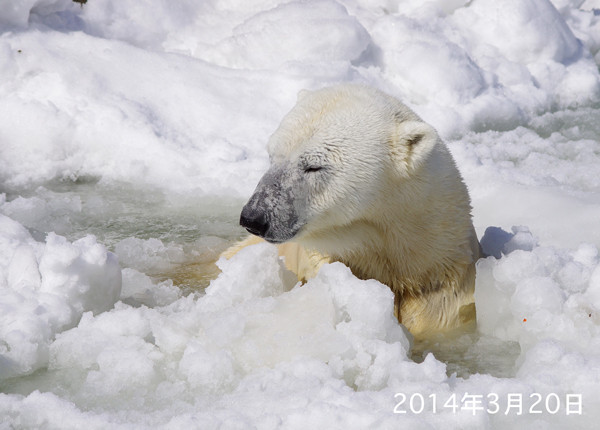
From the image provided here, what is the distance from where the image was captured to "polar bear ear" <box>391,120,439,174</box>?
2.79 metres

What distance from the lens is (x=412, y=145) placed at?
281 cm

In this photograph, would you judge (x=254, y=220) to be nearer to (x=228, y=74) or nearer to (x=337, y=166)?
(x=337, y=166)

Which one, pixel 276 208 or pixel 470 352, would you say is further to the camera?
pixel 470 352

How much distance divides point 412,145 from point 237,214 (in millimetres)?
1929

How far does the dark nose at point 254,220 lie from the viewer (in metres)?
2.60

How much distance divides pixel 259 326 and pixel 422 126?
37.9 inches

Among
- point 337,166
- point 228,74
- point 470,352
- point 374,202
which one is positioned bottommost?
point 228,74

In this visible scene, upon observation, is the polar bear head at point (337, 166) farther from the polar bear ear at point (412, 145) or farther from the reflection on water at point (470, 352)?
the reflection on water at point (470, 352)

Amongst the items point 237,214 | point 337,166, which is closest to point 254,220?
point 337,166

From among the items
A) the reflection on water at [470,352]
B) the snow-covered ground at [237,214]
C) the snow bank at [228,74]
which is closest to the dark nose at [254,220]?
the snow-covered ground at [237,214]

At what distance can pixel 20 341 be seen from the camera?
2479mm

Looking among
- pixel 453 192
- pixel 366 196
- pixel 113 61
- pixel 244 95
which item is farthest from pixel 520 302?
pixel 113 61

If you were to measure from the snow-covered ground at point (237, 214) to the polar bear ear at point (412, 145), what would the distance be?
1.55ft

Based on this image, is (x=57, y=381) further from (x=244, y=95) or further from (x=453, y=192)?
(x=244, y=95)
